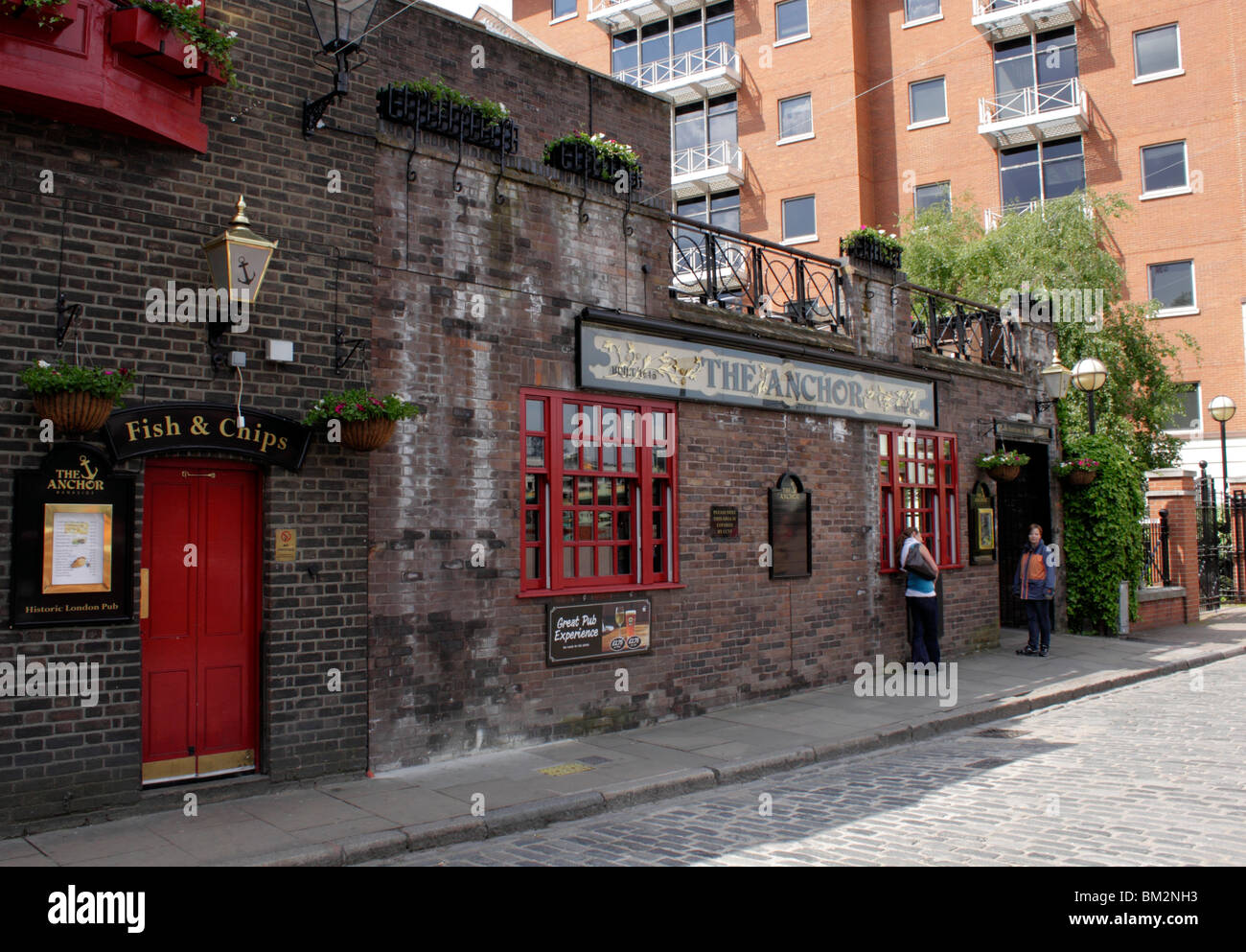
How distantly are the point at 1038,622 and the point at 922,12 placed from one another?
87.7 ft

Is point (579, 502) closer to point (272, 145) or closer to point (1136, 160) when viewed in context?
point (272, 145)

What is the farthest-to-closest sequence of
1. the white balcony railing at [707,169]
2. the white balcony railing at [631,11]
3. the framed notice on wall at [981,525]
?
the white balcony railing at [631,11], the white balcony railing at [707,169], the framed notice on wall at [981,525]

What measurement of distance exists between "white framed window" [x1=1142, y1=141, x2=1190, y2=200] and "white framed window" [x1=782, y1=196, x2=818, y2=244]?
10466 mm

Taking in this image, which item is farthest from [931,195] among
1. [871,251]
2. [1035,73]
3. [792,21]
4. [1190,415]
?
[871,251]

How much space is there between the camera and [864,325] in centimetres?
1346

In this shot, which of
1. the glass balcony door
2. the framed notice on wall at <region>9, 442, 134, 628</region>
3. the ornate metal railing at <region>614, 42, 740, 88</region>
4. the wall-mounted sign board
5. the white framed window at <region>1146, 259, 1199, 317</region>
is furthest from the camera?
the ornate metal railing at <region>614, 42, 740, 88</region>

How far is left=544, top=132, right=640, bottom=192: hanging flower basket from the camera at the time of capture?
9766 millimetres

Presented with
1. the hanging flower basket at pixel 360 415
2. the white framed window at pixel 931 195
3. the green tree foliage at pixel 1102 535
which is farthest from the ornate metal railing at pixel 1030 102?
the hanging flower basket at pixel 360 415

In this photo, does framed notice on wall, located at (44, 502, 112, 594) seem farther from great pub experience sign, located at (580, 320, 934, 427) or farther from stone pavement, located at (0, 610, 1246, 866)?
great pub experience sign, located at (580, 320, 934, 427)

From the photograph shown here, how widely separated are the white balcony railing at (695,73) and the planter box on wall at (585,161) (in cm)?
2669

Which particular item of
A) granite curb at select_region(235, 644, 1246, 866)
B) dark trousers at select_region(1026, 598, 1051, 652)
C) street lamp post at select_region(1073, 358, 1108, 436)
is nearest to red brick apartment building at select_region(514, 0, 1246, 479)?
street lamp post at select_region(1073, 358, 1108, 436)

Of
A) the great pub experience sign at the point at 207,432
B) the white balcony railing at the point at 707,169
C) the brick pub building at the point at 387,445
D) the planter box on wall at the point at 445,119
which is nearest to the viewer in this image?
the brick pub building at the point at 387,445

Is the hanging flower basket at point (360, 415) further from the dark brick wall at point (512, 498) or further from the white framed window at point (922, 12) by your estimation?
the white framed window at point (922, 12)

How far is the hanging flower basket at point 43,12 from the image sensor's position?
5.84m
